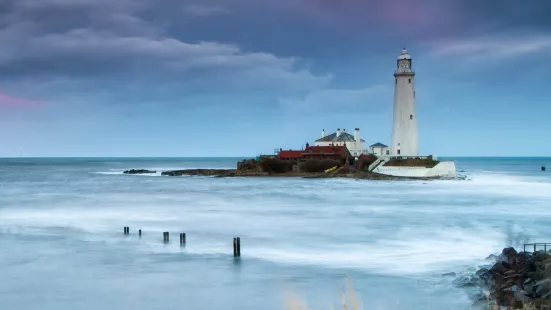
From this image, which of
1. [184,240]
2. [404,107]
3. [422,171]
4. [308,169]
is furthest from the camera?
[308,169]

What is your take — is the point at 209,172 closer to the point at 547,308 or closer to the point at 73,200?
the point at 73,200

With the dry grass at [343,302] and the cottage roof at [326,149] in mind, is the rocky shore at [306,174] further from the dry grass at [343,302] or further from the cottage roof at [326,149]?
the dry grass at [343,302]

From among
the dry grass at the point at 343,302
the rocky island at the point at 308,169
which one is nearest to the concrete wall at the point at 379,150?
the rocky island at the point at 308,169

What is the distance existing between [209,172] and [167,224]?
46629mm

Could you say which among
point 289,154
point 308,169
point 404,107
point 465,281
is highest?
point 404,107

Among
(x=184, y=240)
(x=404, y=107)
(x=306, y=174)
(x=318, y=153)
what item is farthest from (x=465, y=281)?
(x=306, y=174)

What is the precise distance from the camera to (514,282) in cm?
1198

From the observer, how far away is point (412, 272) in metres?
15.0

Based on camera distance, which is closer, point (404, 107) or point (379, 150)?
point (404, 107)

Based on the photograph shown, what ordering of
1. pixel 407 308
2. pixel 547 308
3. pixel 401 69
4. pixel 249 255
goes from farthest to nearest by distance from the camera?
pixel 401 69 < pixel 249 255 < pixel 407 308 < pixel 547 308

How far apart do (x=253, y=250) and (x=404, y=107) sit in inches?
1393

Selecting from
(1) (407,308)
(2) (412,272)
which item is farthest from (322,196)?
(1) (407,308)

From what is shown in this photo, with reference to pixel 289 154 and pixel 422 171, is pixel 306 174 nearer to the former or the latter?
pixel 289 154

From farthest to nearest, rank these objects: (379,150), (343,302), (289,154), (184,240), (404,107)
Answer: (289,154)
(379,150)
(404,107)
(184,240)
(343,302)
